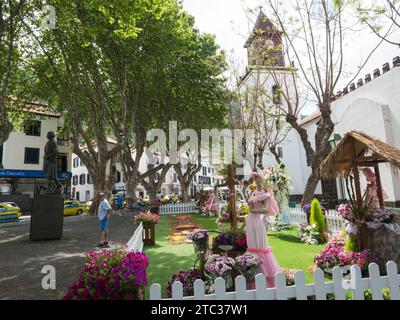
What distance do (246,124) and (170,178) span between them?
1839 inches

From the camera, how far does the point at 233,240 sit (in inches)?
250

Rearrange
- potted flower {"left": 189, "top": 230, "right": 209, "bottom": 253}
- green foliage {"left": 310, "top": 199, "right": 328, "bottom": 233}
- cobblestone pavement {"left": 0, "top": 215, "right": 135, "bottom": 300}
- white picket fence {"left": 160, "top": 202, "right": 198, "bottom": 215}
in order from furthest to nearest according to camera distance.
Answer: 1. white picket fence {"left": 160, "top": 202, "right": 198, "bottom": 215}
2. green foliage {"left": 310, "top": 199, "right": 328, "bottom": 233}
3. potted flower {"left": 189, "top": 230, "right": 209, "bottom": 253}
4. cobblestone pavement {"left": 0, "top": 215, "right": 135, "bottom": 300}

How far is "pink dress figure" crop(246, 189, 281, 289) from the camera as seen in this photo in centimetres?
535

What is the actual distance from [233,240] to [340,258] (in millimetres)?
2415

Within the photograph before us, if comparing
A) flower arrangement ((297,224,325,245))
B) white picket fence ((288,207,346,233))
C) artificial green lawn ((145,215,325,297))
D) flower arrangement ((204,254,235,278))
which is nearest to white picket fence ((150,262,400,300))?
A: flower arrangement ((204,254,235,278))

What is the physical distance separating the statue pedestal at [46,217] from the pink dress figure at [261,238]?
871cm

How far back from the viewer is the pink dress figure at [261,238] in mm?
5352

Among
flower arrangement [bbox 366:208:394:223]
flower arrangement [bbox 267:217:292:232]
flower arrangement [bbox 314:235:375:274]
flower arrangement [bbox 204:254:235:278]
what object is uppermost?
flower arrangement [bbox 366:208:394:223]

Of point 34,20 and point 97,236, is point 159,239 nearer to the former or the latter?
point 97,236

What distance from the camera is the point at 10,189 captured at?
101 feet

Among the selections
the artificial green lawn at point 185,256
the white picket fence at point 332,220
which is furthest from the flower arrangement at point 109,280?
the white picket fence at point 332,220

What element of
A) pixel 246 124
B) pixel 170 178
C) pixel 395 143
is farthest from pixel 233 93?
pixel 170 178

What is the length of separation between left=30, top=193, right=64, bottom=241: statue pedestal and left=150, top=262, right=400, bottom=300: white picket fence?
9193 millimetres

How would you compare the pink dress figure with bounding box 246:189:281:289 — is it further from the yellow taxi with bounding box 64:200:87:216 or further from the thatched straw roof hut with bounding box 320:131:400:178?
the yellow taxi with bounding box 64:200:87:216
